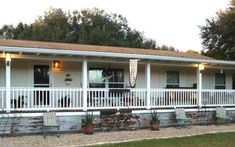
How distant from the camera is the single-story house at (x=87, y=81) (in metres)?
13.7

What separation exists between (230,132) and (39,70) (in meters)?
8.37

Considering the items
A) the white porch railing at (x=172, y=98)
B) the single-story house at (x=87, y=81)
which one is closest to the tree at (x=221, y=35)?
the single-story house at (x=87, y=81)

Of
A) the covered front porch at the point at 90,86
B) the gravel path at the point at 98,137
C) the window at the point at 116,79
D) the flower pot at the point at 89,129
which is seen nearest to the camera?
the gravel path at the point at 98,137

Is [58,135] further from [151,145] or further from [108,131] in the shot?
[151,145]

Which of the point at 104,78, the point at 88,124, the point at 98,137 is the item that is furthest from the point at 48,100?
the point at 104,78

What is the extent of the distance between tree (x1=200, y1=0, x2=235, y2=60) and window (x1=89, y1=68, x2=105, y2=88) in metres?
16.2

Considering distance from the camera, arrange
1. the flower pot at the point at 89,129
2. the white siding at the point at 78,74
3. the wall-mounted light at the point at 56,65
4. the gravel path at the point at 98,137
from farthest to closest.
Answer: the wall-mounted light at the point at 56,65 → the white siding at the point at 78,74 → the flower pot at the point at 89,129 → the gravel path at the point at 98,137

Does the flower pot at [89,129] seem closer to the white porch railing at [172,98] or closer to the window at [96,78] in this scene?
the white porch railing at [172,98]

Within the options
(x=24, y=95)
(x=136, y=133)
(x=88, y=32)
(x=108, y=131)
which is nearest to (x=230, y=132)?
(x=136, y=133)

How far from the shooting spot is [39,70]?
1591cm

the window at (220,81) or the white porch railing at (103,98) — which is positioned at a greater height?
the window at (220,81)

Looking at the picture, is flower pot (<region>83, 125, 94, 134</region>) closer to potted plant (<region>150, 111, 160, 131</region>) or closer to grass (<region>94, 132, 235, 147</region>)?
grass (<region>94, 132, 235, 147</region>)

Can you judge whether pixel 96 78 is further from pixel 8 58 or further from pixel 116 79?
pixel 8 58

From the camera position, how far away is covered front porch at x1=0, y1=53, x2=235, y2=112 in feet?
45.7
